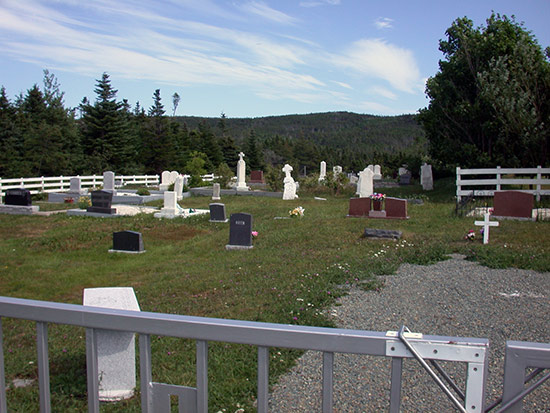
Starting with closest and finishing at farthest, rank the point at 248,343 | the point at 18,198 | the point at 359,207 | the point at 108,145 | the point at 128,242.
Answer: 1. the point at 248,343
2. the point at 128,242
3. the point at 359,207
4. the point at 18,198
5. the point at 108,145

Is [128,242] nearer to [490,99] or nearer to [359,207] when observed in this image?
[359,207]

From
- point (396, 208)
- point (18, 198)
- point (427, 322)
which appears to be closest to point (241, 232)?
point (396, 208)

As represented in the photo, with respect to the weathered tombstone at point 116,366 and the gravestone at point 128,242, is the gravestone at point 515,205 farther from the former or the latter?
the weathered tombstone at point 116,366

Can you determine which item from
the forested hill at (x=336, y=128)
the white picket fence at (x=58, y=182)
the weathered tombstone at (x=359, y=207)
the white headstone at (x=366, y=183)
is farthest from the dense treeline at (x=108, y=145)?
the forested hill at (x=336, y=128)

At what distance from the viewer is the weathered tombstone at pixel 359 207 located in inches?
607

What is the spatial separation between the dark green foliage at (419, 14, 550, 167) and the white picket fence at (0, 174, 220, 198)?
16.8 m

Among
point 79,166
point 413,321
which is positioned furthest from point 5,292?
point 79,166

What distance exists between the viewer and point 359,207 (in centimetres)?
1551

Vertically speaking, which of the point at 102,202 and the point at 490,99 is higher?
the point at 490,99

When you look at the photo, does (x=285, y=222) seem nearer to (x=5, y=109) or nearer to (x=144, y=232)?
(x=144, y=232)

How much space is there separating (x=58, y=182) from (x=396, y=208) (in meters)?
24.8

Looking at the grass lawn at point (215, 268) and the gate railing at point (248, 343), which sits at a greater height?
the gate railing at point (248, 343)

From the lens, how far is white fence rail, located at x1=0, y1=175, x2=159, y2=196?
1020 inches

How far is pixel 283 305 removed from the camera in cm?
650
